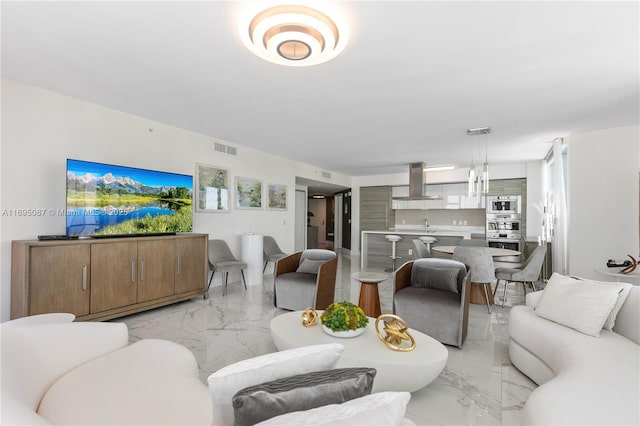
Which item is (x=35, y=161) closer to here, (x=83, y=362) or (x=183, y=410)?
(x=83, y=362)

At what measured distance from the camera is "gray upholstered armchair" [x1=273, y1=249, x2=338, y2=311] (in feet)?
12.4

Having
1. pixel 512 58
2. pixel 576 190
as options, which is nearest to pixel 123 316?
pixel 512 58

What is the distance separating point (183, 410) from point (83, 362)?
82cm

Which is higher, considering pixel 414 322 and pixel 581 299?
pixel 581 299

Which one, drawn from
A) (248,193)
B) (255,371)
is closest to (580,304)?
(255,371)

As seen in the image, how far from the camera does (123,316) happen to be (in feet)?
12.0

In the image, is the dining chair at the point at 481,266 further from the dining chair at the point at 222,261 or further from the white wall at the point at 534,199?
the white wall at the point at 534,199

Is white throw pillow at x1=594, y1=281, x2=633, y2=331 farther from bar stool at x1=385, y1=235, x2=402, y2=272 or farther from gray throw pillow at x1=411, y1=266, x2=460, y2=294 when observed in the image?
bar stool at x1=385, y1=235, x2=402, y2=272

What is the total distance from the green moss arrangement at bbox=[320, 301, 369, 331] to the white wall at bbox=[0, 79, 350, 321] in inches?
127

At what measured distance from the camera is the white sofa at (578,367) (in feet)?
4.27

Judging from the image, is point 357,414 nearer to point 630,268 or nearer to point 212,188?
point 630,268

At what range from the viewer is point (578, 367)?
5.52ft

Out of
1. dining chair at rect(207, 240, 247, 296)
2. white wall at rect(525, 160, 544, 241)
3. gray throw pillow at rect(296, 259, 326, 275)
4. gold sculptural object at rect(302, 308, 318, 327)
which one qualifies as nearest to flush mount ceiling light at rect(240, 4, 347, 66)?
gold sculptural object at rect(302, 308, 318, 327)

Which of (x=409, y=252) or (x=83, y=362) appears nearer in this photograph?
(x=83, y=362)
